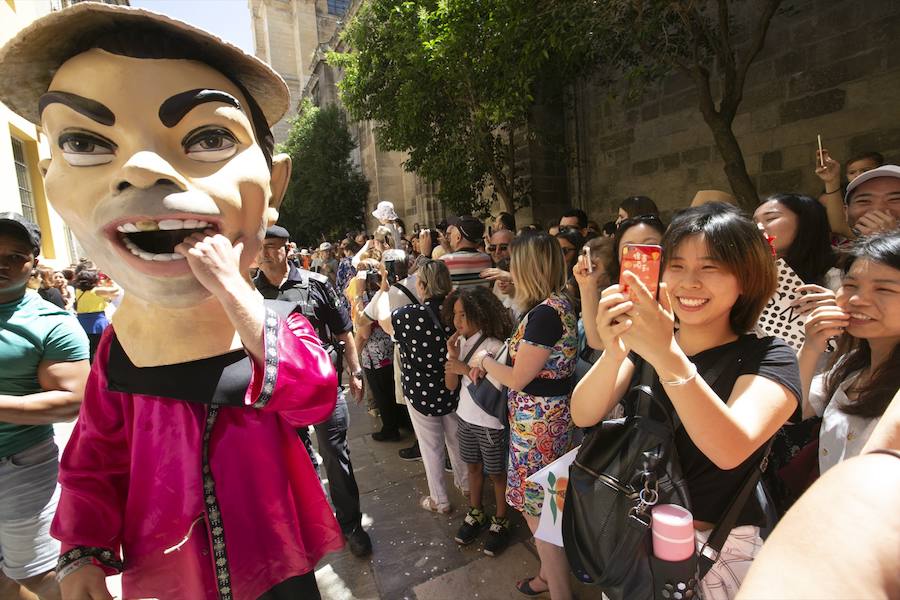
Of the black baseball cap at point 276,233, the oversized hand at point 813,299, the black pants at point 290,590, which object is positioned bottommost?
the black pants at point 290,590

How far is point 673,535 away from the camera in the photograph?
1.05m

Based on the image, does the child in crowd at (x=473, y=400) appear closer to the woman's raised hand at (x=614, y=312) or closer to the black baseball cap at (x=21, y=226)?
the woman's raised hand at (x=614, y=312)

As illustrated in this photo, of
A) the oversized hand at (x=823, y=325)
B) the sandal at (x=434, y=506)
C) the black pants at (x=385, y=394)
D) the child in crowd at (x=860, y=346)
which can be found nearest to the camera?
the child in crowd at (x=860, y=346)

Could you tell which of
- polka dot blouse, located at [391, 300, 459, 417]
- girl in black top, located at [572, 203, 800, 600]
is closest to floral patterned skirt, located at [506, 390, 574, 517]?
polka dot blouse, located at [391, 300, 459, 417]

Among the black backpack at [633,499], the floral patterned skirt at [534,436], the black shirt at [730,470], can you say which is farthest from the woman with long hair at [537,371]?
the black shirt at [730,470]

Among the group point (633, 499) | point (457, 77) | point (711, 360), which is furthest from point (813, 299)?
point (457, 77)

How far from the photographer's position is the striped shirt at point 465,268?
345 centimetres

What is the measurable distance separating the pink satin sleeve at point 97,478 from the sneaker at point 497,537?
1965 mm

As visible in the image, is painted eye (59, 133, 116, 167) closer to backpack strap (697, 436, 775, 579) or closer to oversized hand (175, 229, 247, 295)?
oversized hand (175, 229, 247, 295)

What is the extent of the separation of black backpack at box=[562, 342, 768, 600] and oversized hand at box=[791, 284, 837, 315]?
0.52 meters

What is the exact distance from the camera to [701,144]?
6.11 metres

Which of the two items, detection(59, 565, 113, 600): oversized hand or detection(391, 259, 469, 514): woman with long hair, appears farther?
detection(391, 259, 469, 514): woman with long hair

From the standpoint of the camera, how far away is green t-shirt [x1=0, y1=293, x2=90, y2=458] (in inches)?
66.0

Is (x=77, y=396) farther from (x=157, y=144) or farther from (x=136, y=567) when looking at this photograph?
(x=157, y=144)
